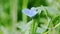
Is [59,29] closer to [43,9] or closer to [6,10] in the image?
[43,9]

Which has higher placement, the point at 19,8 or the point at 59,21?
the point at 59,21

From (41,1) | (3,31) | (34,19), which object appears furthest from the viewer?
(41,1)

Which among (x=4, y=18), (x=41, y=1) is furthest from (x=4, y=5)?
(x=41, y=1)

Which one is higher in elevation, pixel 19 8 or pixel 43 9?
pixel 43 9

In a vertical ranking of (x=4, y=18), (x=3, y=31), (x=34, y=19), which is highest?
(x=34, y=19)

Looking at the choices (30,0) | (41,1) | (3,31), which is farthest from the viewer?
(30,0)

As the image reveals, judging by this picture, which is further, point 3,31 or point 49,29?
point 3,31

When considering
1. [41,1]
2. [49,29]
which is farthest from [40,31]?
[41,1]

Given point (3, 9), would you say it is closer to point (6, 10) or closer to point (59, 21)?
point (6, 10)

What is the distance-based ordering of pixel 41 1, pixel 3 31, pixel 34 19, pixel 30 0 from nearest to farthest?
pixel 34 19 → pixel 3 31 → pixel 41 1 → pixel 30 0
